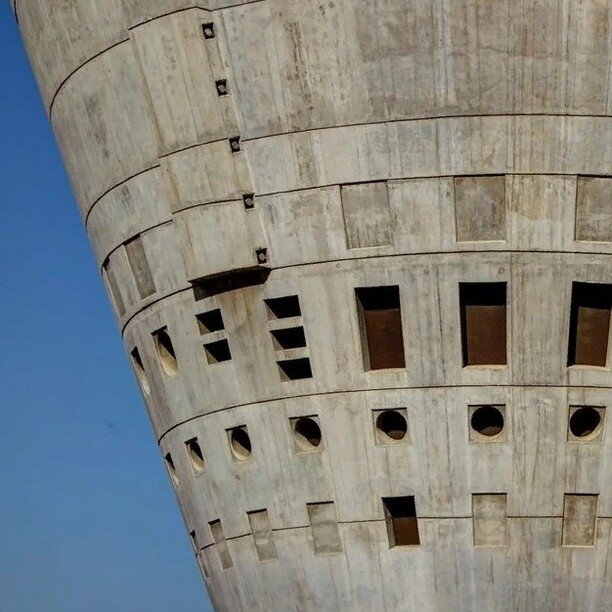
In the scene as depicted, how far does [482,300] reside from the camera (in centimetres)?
1800

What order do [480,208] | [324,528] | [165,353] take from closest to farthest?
[480,208] < [324,528] < [165,353]

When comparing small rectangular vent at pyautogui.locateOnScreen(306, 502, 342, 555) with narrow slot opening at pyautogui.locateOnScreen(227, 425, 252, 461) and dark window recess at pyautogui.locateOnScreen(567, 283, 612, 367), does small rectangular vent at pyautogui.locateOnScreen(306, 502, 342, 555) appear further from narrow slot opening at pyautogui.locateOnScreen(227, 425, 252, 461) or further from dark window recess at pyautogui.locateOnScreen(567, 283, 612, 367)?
dark window recess at pyautogui.locateOnScreen(567, 283, 612, 367)

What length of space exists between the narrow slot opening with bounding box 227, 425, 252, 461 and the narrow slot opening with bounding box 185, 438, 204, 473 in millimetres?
818

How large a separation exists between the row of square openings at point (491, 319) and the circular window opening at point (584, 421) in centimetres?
65

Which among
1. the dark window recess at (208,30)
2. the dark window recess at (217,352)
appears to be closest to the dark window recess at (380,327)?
the dark window recess at (217,352)

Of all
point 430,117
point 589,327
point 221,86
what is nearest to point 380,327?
point 589,327

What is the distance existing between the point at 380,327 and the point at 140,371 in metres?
4.73

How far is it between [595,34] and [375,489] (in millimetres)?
6739

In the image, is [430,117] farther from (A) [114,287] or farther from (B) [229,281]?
(A) [114,287]

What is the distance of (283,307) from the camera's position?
1861cm

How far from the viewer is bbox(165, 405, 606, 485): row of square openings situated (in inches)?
715

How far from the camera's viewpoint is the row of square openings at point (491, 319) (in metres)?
17.9

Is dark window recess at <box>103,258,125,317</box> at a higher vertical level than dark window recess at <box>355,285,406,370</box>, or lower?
higher

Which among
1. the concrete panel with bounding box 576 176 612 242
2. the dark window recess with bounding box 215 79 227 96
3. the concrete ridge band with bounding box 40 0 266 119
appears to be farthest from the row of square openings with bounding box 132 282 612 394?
the concrete ridge band with bounding box 40 0 266 119
